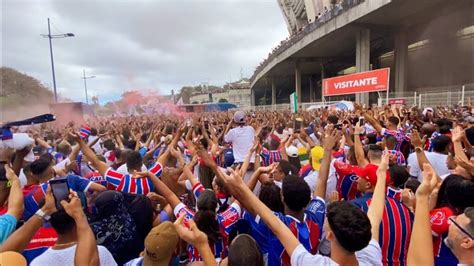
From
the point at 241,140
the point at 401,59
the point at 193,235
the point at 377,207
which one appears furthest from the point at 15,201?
the point at 401,59

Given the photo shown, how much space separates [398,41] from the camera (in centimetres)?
2898

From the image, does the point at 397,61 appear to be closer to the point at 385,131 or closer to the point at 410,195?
the point at 385,131

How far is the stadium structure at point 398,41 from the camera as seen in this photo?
2328 centimetres

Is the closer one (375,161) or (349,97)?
(375,161)

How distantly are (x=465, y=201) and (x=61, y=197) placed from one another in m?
2.91

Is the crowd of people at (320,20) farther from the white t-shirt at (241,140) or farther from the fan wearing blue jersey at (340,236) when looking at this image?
the fan wearing blue jersey at (340,236)

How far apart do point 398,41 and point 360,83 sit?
16095 mm

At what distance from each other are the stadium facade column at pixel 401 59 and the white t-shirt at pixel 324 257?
3101cm

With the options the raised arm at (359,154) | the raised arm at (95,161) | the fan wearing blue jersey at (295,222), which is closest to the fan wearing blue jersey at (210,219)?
the fan wearing blue jersey at (295,222)

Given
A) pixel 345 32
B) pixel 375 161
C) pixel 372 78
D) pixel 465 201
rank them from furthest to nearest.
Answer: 1. pixel 345 32
2. pixel 372 78
3. pixel 375 161
4. pixel 465 201

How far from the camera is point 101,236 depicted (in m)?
2.52

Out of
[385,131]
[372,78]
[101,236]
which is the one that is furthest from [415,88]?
[101,236]

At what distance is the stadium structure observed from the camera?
A: 2328 centimetres

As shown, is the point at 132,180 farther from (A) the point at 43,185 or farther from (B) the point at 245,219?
(B) the point at 245,219
